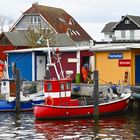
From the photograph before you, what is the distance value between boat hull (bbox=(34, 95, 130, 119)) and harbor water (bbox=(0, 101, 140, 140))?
443 millimetres

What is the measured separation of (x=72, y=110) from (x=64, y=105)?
0.73 m

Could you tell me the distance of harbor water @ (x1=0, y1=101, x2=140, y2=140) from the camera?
27422 millimetres

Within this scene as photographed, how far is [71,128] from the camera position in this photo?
30016mm

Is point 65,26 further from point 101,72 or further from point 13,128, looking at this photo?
point 13,128

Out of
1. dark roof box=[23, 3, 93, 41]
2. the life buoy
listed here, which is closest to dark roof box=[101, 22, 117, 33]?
dark roof box=[23, 3, 93, 41]

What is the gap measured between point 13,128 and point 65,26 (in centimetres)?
6354

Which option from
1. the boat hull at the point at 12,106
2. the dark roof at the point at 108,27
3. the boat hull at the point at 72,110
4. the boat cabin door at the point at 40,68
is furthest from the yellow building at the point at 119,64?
the dark roof at the point at 108,27

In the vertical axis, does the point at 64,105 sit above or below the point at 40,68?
below

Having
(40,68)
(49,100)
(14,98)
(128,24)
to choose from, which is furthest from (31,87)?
(128,24)

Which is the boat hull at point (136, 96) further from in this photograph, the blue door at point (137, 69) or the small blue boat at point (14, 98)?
the small blue boat at point (14, 98)

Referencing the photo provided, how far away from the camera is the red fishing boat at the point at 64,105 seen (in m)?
33.1

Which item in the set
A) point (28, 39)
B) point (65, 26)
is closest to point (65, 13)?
point (65, 26)

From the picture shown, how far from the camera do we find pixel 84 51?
42906 millimetres

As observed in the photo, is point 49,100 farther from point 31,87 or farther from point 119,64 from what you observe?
point 31,87
